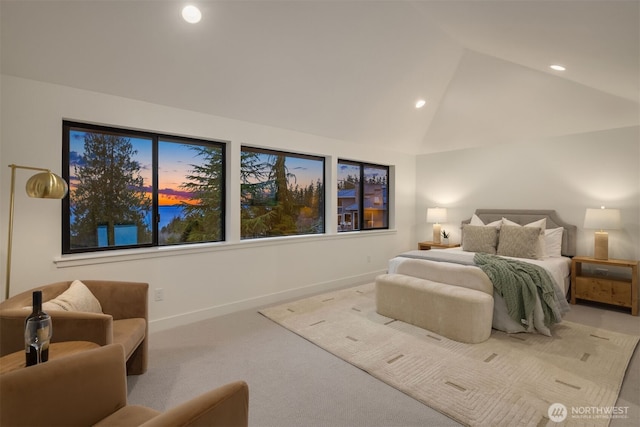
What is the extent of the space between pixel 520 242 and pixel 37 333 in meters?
4.67

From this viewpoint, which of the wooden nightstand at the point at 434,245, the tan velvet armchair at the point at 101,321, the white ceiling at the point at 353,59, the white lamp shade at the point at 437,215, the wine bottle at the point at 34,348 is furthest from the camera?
the white lamp shade at the point at 437,215

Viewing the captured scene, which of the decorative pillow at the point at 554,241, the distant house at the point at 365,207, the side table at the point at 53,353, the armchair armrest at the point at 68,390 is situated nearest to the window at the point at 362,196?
the distant house at the point at 365,207

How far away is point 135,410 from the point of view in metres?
1.37

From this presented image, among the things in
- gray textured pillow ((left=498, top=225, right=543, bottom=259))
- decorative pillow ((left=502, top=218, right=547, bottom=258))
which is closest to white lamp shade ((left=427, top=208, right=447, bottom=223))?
decorative pillow ((left=502, top=218, right=547, bottom=258))

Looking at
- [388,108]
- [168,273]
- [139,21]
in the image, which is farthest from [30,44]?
[388,108]

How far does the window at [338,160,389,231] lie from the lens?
536 cm

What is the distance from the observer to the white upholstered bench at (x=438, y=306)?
2949mm

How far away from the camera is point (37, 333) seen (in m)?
1.43

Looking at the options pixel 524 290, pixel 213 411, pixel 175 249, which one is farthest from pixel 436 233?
pixel 213 411

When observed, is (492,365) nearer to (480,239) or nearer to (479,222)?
(480,239)

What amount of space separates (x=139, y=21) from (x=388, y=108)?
325cm

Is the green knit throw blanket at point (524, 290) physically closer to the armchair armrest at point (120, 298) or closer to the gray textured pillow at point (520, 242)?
the gray textured pillow at point (520, 242)

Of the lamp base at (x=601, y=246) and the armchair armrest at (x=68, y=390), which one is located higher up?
the lamp base at (x=601, y=246)

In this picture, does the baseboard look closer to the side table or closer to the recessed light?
the side table
